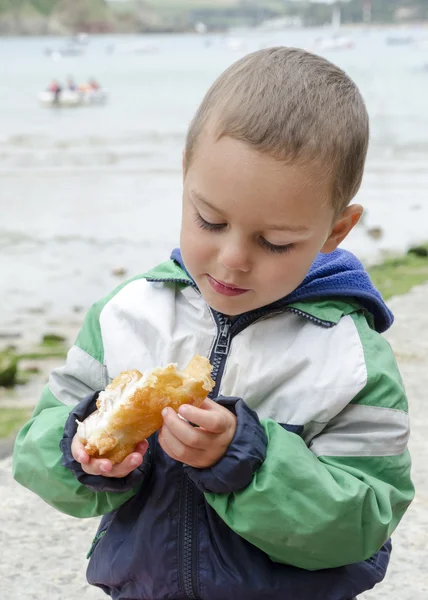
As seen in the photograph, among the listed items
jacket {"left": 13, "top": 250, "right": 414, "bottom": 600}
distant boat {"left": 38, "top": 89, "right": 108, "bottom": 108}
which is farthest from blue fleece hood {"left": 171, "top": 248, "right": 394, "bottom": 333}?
distant boat {"left": 38, "top": 89, "right": 108, "bottom": 108}

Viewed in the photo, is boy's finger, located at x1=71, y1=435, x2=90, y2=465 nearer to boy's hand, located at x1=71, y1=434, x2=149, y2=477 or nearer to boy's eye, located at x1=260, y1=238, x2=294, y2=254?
boy's hand, located at x1=71, y1=434, x2=149, y2=477

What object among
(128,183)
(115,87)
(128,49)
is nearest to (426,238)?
(128,183)

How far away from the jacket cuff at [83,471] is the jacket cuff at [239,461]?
0.54 ft

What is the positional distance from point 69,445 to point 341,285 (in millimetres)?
716

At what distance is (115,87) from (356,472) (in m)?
43.7

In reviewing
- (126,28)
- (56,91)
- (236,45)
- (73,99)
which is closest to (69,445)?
(56,91)

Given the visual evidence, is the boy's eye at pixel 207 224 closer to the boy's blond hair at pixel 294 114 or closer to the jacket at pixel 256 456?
the boy's blond hair at pixel 294 114

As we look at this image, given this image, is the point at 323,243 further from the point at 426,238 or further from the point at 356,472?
the point at 426,238

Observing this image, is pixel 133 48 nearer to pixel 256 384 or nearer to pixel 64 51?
pixel 64 51

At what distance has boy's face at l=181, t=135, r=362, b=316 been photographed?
1965 mm

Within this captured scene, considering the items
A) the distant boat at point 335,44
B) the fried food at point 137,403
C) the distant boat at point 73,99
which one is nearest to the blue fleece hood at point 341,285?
the fried food at point 137,403

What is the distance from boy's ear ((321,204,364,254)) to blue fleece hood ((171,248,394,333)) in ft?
0.24

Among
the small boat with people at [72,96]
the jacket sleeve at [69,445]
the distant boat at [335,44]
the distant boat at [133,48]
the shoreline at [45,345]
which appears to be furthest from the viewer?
the distant boat at [133,48]

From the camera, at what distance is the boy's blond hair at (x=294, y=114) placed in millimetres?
1977
